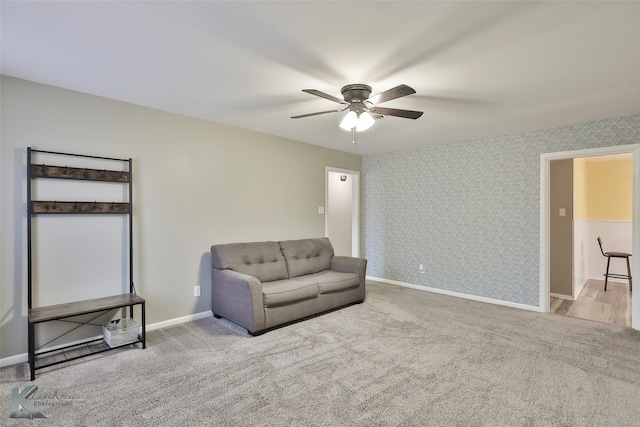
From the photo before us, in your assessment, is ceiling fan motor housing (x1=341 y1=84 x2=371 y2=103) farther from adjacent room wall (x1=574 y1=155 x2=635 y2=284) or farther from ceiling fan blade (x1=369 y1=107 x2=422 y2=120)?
adjacent room wall (x1=574 y1=155 x2=635 y2=284)

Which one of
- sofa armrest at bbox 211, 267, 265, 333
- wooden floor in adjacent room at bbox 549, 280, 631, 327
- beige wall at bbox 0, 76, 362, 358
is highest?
beige wall at bbox 0, 76, 362, 358

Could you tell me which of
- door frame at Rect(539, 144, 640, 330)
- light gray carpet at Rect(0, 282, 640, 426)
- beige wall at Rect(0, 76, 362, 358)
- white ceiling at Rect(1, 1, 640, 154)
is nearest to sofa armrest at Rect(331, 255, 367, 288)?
beige wall at Rect(0, 76, 362, 358)

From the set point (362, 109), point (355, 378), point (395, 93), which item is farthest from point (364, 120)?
point (355, 378)

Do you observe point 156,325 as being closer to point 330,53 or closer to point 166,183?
point 166,183

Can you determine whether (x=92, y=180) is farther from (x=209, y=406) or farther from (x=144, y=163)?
(x=209, y=406)

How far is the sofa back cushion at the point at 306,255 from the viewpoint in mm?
4387

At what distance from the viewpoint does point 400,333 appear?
11.0 feet

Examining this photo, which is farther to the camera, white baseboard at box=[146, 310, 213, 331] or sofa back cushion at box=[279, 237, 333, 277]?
sofa back cushion at box=[279, 237, 333, 277]

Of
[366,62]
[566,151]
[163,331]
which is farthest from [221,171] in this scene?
[566,151]

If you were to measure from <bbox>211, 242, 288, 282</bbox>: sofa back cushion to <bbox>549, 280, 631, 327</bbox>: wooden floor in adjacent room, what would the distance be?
3.63m

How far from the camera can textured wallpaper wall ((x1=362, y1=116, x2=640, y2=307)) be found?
4156 mm

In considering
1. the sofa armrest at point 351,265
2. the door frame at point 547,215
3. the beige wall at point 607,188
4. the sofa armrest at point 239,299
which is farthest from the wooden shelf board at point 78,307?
the beige wall at point 607,188

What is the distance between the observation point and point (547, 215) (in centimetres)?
409

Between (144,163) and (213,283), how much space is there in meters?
1.56
